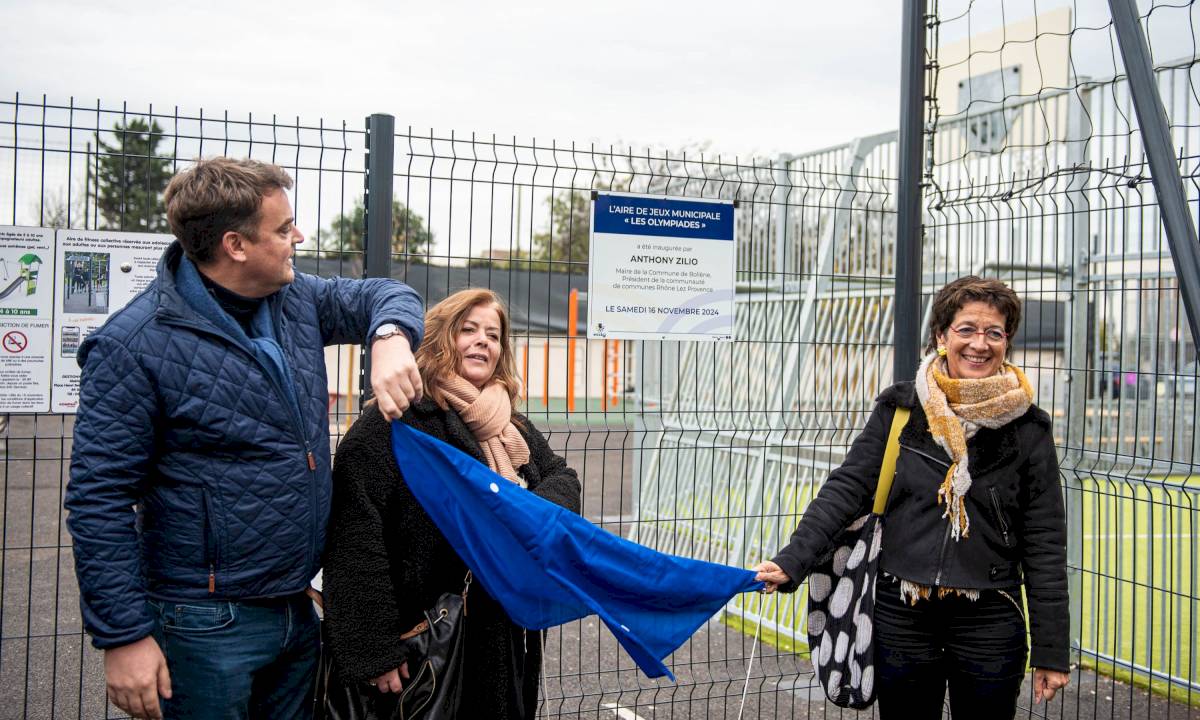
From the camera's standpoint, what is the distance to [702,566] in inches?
128

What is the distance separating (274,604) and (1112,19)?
327 centimetres

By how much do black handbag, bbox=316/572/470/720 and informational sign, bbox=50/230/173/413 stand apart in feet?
5.33

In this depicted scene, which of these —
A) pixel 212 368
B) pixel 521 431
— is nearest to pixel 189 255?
pixel 212 368

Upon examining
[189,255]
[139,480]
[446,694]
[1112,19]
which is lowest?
[446,694]

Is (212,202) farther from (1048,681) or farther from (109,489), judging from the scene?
(1048,681)

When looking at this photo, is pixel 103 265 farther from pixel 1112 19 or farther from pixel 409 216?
pixel 1112 19

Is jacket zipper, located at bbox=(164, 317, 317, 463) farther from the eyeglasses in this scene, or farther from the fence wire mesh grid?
the eyeglasses

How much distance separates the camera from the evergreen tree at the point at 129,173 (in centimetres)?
366

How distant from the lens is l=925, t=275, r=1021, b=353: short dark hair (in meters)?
3.30

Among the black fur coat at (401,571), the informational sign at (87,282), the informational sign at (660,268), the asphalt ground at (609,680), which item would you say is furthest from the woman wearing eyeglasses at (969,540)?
the informational sign at (87,282)

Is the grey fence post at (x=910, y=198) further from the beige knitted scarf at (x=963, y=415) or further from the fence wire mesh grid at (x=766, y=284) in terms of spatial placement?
the beige knitted scarf at (x=963, y=415)

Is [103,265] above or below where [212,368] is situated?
above

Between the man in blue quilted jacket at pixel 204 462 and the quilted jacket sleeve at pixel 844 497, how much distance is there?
150cm

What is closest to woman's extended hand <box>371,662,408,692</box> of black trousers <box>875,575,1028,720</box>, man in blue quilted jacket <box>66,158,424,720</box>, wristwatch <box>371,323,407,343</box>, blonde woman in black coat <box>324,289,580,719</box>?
blonde woman in black coat <box>324,289,580,719</box>
